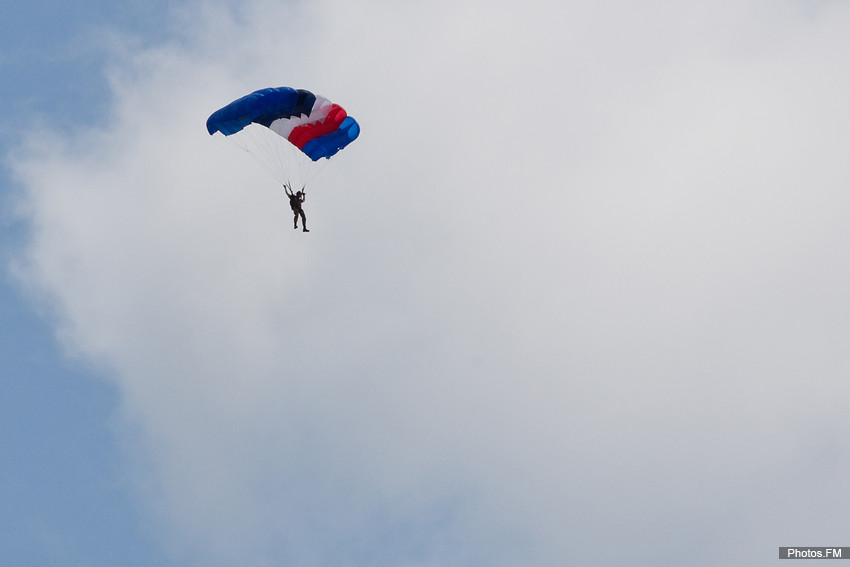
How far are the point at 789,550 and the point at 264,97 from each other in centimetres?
2596

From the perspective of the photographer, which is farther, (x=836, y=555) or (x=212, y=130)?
(x=836, y=555)

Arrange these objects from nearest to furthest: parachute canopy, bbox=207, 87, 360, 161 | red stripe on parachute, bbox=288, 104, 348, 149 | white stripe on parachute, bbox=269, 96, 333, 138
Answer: parachute canopy, bbox=207, 87, 360, 161 → white stripe on parachute, bbox=269, 96, 333, 138 → red stripe on parachute, bbox=288, 104, 348, 149

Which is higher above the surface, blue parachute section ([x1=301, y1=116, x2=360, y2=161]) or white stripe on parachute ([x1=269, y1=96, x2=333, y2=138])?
white stripe on parachute ([x1=269, y1=96, x2=333, y2=138])

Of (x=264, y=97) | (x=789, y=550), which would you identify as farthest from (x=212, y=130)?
(x=789, y=550)

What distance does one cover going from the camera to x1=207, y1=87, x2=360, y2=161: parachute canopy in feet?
160

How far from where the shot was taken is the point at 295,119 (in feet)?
168

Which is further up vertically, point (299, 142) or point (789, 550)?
point (299, 142)

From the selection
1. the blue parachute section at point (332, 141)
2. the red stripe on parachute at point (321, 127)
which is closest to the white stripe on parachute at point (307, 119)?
the red stripe on parachute at point (321, 127)

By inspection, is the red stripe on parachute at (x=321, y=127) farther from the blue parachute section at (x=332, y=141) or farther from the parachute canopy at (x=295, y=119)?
the blue parachute section at (x=332, y=141)

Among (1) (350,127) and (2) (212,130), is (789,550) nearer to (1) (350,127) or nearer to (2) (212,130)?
(1) (350,127)

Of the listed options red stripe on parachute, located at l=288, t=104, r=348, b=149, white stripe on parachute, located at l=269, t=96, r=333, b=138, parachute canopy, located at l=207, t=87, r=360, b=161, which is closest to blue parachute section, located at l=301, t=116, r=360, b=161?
parachute canopy, located at l=207, t=87, r=360, b=161

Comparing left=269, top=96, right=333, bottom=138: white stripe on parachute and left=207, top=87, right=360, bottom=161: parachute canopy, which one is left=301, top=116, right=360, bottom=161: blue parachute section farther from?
left=269, top=96, right=333, bottom=138: white stripe on parachute

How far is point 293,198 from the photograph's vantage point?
168 ft

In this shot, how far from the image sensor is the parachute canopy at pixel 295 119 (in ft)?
160
